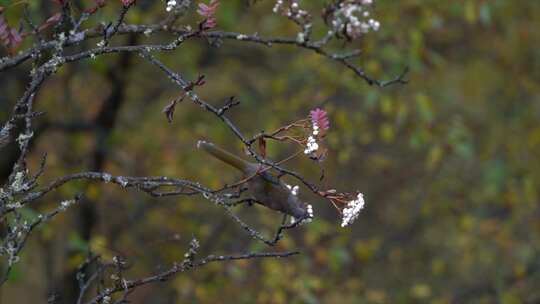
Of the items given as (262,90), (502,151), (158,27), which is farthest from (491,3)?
(158,27)

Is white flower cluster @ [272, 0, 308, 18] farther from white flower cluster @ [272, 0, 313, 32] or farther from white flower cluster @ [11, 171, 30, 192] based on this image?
white flower cluster @ [11, 171, 30, 192]

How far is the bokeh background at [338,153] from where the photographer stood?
22.7 ft

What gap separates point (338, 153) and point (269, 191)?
14.6ft

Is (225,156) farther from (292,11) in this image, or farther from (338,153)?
(338,153)

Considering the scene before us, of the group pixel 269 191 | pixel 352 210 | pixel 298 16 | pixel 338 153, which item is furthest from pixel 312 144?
pixel 338 153

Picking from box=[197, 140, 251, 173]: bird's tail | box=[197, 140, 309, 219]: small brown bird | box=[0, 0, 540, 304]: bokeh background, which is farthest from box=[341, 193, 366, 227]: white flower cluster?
box=[0, 0, 540, 304]: bokeh background

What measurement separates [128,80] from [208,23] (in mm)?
4738

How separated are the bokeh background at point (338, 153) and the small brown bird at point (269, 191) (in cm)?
279

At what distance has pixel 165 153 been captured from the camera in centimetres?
818

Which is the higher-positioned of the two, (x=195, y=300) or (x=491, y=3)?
(x=491, y=3)

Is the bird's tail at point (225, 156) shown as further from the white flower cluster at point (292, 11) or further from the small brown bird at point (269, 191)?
the white flower cluster at point (292, 11)

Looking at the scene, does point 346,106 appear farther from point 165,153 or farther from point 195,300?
point 195,300

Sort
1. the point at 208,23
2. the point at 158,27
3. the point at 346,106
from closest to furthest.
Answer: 1. the point at 208,23
2. the point at 158,27
3. the point at 346,106

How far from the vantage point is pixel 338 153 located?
7.28 m
